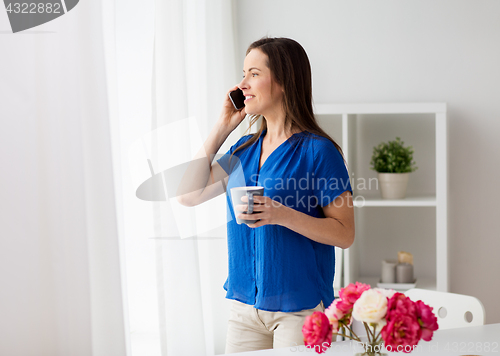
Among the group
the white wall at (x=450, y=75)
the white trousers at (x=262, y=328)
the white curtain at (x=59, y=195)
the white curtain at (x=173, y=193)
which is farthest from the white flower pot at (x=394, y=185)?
the white curtain at (x=59, y=195)

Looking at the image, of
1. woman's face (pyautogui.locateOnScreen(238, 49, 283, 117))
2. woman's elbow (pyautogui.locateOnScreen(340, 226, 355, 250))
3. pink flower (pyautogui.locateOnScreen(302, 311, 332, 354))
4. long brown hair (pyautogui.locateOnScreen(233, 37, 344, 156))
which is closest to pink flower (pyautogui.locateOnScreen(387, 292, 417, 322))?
pink flower (pyautogui.locateOnScreen(302, 311, 332, 354))

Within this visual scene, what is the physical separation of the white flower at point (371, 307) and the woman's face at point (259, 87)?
648 mm

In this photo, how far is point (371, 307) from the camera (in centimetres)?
72

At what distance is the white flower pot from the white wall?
33 cm

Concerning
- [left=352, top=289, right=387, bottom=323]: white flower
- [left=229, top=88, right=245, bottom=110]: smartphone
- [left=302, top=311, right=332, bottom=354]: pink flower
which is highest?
[left=229, top=88, right=245, bottom=110]: smartphone

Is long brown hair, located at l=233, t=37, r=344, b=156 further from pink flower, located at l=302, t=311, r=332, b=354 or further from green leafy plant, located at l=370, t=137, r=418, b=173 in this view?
green leafy plant, located at l=370, t=137, r=418, b=173

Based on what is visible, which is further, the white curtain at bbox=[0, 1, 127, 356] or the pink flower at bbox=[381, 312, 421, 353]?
the white curtain at bbox=[0, 1, 127, 356]

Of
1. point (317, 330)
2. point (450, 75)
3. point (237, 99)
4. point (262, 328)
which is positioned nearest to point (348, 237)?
point (262, 328)

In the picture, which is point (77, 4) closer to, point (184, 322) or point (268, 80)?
point (268, 80)

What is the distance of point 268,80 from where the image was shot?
3.97ft

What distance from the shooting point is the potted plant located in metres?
2.14

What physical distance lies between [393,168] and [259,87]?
1.18 m

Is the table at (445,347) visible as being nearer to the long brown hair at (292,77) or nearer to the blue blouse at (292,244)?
the blue blouse at (292,244)

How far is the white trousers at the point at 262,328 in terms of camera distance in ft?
3.63
